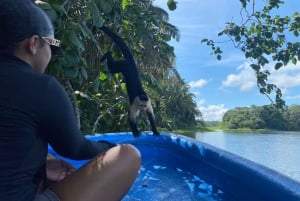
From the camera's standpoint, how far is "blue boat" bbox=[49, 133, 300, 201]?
2.01 meters

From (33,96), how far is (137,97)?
2442mm

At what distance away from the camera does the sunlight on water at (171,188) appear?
2.46 metres

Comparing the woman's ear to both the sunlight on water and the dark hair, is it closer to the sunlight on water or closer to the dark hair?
the dark hair

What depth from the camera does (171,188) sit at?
107 inches

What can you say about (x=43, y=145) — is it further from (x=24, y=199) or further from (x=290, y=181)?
(x=290, y=181)

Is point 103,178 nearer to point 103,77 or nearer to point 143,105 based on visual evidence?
point 143,105

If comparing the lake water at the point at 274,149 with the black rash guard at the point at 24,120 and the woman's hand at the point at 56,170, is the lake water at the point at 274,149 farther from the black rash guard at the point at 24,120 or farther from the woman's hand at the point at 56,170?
the black rash guard at the point at 24,120

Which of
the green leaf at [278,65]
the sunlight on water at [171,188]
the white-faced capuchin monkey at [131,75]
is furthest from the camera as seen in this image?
the green leaf at [278,65]

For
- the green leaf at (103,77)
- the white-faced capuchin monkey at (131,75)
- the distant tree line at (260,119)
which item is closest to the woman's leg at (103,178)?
the white-faced capuchin monkey at (131,75)

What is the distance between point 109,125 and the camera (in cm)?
594

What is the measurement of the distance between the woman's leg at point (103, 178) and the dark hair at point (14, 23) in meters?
0.43

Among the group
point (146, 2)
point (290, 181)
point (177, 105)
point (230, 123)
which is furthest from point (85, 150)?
point (177, 105)

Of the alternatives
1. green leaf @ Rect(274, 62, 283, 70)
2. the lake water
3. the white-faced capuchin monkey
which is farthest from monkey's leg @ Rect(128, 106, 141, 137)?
green leaf @ Rect(274, 62, 283, 70)

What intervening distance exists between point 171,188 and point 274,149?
494 centimetres
